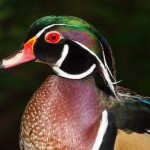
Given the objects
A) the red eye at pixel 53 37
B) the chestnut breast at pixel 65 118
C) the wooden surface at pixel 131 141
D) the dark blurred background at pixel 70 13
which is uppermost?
the red eye at pixel 53 37

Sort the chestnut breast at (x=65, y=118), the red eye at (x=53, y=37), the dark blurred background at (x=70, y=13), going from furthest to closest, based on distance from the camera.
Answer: the dark blurred background at (x=70, y=13) < the chestnut breast at (x=65, y=118) < the red eye at (x=53, y=37)

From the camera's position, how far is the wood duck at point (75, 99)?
214 centimetres

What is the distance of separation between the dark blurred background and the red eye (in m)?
1.36

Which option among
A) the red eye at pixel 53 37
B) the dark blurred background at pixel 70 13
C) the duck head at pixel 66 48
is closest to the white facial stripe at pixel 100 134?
the duck head at pixel 66 48

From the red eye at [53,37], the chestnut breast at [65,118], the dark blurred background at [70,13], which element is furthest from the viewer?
the dark blurred background at [70,13]

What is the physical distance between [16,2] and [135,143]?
186cm

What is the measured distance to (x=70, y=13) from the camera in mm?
4109

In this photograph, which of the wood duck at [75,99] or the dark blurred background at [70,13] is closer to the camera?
the wood duck at [75,99]

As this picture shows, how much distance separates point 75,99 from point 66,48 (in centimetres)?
20

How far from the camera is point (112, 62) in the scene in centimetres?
221

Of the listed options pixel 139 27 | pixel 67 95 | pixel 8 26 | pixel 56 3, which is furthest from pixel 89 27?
pixel 56 3

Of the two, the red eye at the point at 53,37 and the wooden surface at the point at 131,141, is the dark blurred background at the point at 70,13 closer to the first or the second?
the wooden surface at the point at 131,141

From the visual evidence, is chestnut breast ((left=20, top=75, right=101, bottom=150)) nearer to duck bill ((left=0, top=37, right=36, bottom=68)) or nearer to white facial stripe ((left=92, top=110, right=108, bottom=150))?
white facial stripe ((left=92, top=110, right=108, bottom=150))

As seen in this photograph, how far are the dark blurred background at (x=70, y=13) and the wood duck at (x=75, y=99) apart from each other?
3.88 feet
